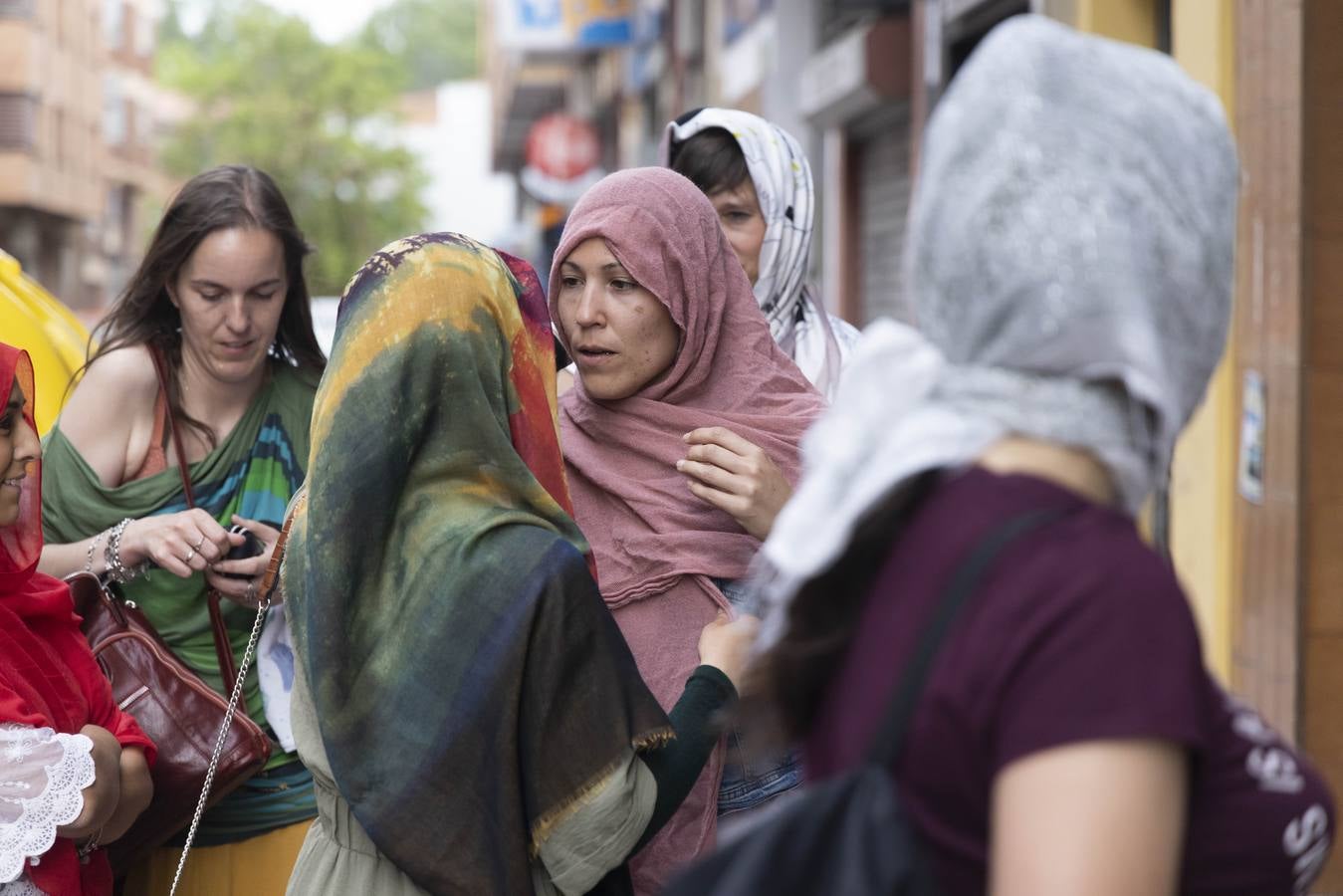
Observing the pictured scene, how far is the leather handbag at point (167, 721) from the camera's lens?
2.87 meters

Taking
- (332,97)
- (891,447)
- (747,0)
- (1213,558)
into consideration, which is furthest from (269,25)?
(891,447)

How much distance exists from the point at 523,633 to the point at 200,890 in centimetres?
133

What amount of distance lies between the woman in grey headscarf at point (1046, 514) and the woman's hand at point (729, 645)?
97 centimetres

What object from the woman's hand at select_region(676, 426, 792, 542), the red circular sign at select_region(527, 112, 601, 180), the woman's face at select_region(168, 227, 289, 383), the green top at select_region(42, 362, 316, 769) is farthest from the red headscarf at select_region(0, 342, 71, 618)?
the red circular sign at select_region(527, 112, 601, 180)

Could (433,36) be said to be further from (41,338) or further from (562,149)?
(41,338)

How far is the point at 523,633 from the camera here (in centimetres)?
213

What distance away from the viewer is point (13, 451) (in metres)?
2.54

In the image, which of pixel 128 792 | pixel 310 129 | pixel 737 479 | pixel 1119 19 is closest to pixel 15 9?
pixel 310 129

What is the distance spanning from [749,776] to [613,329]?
77cm

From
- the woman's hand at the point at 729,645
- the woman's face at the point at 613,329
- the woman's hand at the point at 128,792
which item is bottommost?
the woman's hand at the point at 128,792

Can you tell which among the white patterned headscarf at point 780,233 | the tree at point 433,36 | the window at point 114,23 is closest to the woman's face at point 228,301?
the white patterned headscarf at point 780,233

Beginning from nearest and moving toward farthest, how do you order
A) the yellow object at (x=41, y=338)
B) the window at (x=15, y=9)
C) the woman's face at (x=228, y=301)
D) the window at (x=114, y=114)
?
1. the woman's face at (x=228, y=301)
2. the yellow object at (x=41, y=338)
3. the window at (x=15, y=9)
4. the window at (x=114, y=114)

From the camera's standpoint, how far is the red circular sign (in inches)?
967

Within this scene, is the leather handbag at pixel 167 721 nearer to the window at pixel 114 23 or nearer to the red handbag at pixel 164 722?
the red handbag at pixel 164 722
